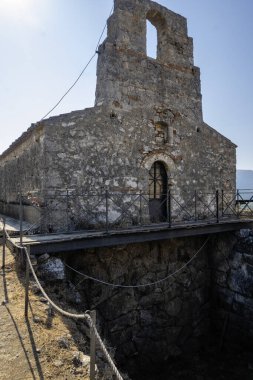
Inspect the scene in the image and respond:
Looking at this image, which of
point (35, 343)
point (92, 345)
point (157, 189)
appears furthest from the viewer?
point (157, 189)

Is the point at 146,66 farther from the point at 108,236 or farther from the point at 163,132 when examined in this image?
the point at 108,236

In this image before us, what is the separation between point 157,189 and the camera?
10070 millimetres

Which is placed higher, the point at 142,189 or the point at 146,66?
the point at 146,66

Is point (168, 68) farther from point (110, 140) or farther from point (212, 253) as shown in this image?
point (212, 253)

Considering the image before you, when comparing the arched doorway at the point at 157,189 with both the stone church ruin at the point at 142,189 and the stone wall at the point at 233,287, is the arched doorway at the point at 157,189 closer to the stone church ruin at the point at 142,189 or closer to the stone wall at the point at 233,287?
the stone church ruin at the point at 142,189

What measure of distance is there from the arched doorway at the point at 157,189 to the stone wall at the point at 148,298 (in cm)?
134

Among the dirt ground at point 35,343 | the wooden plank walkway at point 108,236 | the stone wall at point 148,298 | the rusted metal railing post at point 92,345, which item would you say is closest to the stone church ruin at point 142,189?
the stone wall at point 148,298

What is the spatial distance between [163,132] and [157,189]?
2.06m

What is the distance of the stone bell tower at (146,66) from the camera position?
916 centimetres

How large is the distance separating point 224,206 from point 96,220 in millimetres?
5878

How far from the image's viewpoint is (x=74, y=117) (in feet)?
26.3

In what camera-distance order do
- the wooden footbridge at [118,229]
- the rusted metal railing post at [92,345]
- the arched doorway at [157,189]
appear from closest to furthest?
the rusted metal railing post at [92,345] → the wooden footbridge at [118,229] → the arched doorway at [157,189]

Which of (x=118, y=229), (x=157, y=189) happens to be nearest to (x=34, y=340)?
(x=118, y=229)

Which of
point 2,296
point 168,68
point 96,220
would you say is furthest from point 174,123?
point 2,296
